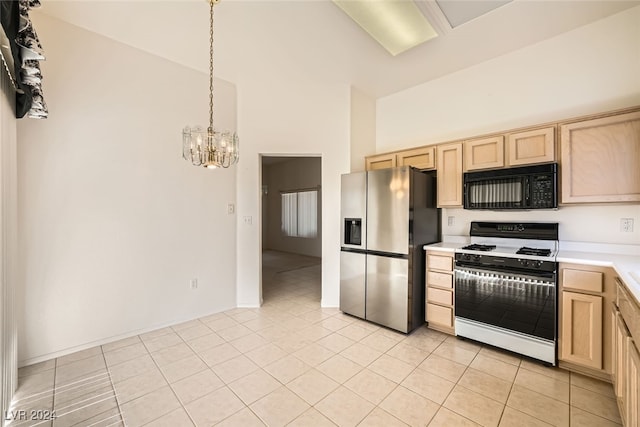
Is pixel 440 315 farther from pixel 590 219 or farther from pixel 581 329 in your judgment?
pixel 590 219

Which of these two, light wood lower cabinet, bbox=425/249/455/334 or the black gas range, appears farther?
light wood lower cabinet, bbox=425/249/455/334

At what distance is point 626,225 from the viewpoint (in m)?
2.24

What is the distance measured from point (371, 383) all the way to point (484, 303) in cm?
134

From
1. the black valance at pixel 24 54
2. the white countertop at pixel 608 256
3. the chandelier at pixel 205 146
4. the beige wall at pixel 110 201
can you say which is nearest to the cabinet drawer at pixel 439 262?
the white countertop at pixel 608 256

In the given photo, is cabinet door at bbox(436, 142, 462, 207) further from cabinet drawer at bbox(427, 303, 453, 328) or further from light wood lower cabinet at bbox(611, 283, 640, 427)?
light wood lower cabinet at bbox(611, 283, 640, 427)

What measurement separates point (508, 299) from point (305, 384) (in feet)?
6.24

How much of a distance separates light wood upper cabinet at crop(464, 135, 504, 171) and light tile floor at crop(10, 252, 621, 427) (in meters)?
1.81

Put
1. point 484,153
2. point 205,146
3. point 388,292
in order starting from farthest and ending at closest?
point 388,292 → point 484,153 → point 205,146

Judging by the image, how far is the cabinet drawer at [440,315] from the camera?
2.73m

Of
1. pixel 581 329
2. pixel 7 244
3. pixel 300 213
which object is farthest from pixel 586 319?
pixel 300 213

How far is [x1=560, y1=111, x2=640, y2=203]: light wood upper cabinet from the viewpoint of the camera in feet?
6.68

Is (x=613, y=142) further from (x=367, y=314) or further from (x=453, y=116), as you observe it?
(x=367, y=314)

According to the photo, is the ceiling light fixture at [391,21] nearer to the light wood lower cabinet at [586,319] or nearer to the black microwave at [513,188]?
the black microwave at [513,188]

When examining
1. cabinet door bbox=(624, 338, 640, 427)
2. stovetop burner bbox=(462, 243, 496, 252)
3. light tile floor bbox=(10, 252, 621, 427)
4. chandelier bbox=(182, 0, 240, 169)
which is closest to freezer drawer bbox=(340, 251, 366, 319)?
light tile floor bbox=(10, 252, 621, 427)
